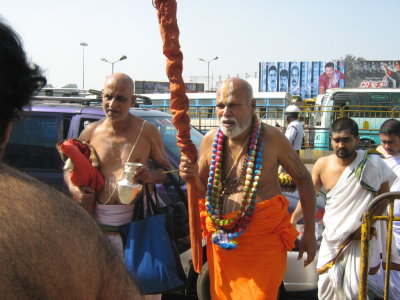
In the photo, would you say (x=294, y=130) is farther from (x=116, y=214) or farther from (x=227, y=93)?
(x=116, y=214)

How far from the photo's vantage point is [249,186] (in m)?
3.29

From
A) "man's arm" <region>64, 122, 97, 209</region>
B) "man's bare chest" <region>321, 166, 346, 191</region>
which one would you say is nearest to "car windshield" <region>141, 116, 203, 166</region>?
"man's arm" <region>64, 122, 97, 209</region>

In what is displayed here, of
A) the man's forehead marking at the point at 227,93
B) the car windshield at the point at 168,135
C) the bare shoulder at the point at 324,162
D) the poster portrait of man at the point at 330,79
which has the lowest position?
the bare shoulder at the point at 324,162

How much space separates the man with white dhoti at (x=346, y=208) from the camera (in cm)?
389

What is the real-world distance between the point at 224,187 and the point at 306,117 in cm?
1595

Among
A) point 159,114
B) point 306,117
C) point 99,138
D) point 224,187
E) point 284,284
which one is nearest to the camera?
point 224,187

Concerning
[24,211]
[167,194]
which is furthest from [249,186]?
[24,211]

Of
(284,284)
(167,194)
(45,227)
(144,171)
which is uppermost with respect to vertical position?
(45,227)

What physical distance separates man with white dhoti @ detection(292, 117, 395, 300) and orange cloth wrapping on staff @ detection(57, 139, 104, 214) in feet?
5.49

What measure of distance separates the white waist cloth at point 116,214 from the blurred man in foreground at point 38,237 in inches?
92.1

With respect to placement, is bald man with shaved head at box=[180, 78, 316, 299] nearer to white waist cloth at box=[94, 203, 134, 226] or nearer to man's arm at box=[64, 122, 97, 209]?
white waist cloth at box=[94, 203, 134, 226]

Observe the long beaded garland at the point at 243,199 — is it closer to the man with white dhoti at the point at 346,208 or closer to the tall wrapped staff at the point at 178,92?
the tall wrapped staff at the point at 178,92

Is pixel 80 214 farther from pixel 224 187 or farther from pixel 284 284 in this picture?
pixel 284 284

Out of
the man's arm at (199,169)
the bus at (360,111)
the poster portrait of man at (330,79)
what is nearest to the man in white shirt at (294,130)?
the man's arm at (199,169)
